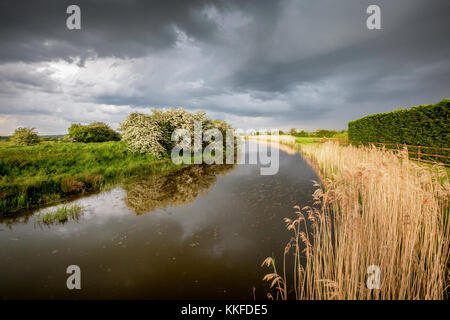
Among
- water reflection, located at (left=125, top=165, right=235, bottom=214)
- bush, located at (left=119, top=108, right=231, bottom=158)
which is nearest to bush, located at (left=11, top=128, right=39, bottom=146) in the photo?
bush, located at (left=119, top=108, right=231, bottom=158)

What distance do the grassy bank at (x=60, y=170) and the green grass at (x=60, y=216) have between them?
146 cm

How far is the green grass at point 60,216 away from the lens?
230 inches

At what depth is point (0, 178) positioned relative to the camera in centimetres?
845

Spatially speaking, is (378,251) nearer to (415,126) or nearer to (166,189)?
(166,189)

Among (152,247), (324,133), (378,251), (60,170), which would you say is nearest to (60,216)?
(152,247)

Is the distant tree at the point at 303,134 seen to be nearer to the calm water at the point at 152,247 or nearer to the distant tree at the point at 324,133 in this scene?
the distant tree at the point at 324,133

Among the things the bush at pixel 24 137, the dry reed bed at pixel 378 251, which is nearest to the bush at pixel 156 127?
the bush at pixel 24 137

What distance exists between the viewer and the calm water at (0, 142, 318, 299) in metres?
3.30

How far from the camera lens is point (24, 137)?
16.4 meters
